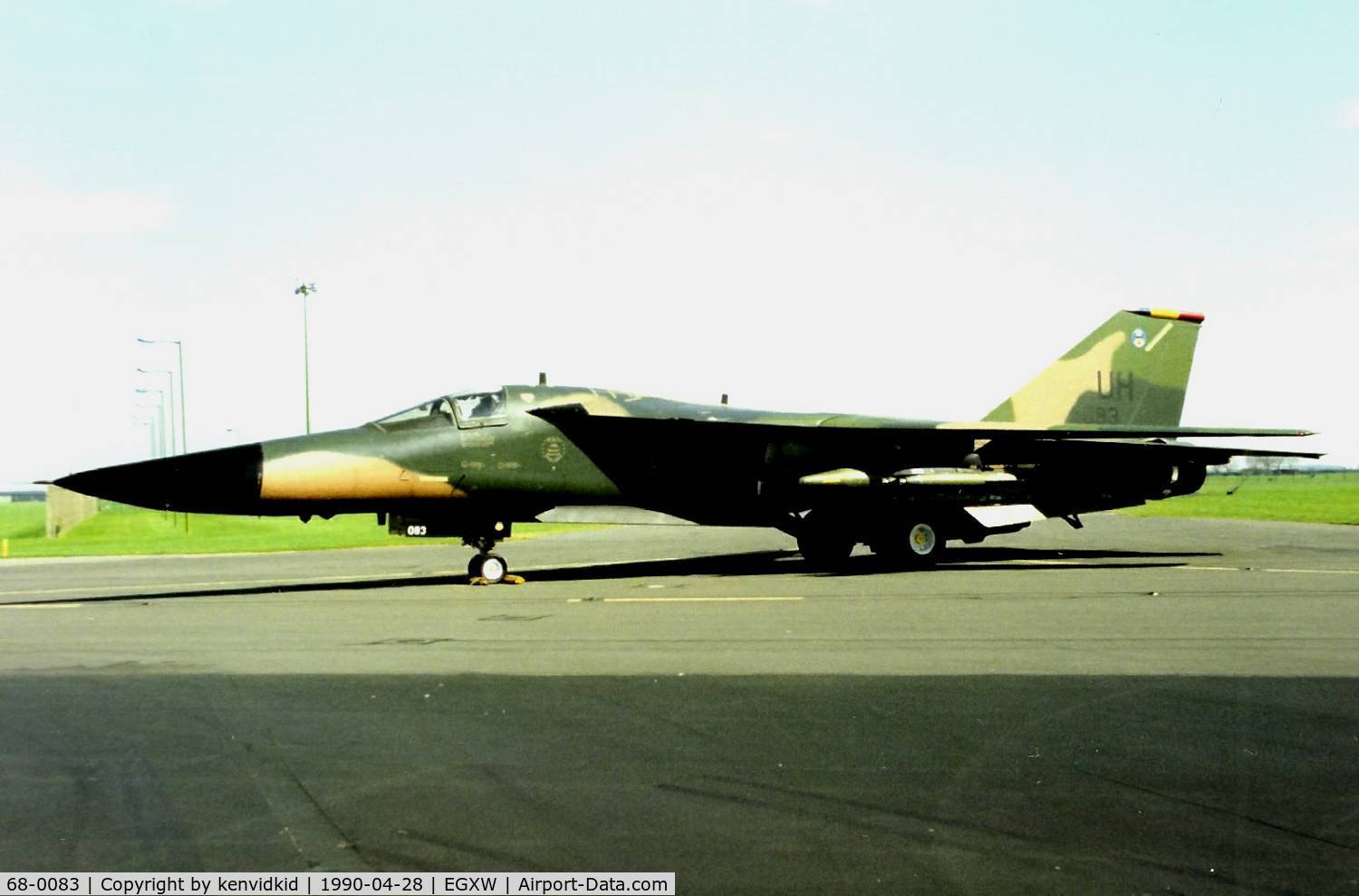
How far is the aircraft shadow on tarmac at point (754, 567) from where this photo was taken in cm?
1611

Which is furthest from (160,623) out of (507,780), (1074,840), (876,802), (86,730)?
(1074,840)

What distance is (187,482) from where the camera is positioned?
13.8 m

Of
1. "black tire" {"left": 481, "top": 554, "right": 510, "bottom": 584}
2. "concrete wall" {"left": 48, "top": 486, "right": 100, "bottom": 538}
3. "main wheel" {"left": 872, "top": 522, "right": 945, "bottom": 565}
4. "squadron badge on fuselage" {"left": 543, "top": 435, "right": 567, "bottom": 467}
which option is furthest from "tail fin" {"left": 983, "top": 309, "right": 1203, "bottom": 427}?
"concrete wall" {"left": 48, "top": 486, "right": 100, "bottom": 538}

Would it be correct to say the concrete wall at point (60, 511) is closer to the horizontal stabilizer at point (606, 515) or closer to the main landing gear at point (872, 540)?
the horizontal stabilizer at point (606, 515)

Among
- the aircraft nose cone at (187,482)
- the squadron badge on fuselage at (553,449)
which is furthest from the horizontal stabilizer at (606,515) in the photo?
the aircraft nose cone at (187,482)

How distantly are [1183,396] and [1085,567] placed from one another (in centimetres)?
581

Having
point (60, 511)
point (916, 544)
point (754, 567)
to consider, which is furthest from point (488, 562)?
point (60, 511)

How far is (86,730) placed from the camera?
6305 mm

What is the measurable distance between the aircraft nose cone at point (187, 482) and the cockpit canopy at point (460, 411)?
217cm

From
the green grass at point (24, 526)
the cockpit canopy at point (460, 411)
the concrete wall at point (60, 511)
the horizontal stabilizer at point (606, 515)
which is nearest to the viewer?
the cockpit canopy at point (460, 411)

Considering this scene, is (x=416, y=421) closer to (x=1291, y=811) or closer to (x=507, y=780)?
(x=507, y=780)

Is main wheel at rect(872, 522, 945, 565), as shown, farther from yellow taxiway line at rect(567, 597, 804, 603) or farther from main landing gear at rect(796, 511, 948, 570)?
yellow taxiway line at rect(567, 597, 804, 603)

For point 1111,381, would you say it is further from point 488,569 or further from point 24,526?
point 24,526
